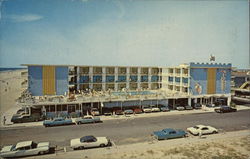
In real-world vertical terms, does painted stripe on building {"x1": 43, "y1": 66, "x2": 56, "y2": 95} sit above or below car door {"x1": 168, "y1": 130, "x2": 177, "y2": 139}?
above

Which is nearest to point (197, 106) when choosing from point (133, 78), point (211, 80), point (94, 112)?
point (211, 80)

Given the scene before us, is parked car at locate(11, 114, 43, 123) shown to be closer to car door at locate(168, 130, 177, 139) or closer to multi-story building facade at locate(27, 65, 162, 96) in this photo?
multi-story building facade at locate(27, 65, 162, 96)

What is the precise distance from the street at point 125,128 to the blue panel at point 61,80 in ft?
51.0

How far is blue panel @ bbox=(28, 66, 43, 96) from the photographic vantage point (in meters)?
47.3

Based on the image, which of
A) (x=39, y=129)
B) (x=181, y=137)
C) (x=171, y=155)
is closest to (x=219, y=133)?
(x=181, y=137)

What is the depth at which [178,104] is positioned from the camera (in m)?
53.7

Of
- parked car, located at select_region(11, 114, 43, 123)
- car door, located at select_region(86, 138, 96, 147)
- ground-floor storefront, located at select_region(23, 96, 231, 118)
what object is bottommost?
car door, located at select_region(86, 138, 96, 147)

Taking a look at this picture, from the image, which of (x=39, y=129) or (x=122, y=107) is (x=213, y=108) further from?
(x=39, y=129)

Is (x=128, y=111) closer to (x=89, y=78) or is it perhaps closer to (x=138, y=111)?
(x=138, y=111)

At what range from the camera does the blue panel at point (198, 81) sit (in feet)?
173

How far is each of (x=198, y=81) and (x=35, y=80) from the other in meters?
40.4

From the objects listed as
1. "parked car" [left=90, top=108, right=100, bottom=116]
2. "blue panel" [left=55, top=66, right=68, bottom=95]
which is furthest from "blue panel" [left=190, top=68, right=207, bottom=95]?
"blue panel" [left=55, top=66, right=68, bottom=95]

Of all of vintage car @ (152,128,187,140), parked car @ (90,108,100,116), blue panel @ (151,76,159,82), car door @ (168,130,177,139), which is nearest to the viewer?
vintage car @ (152,128,187,140)

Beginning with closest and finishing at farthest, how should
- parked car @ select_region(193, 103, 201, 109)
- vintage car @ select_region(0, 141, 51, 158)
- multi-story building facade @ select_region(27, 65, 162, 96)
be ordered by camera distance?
1. vintage car @ select_region(0, 141, 51, 158)
2. multi-story building facade @ select_region(27, 65, 162, 96)
3. parked car @ select_region(193, 103, 201, 109)
